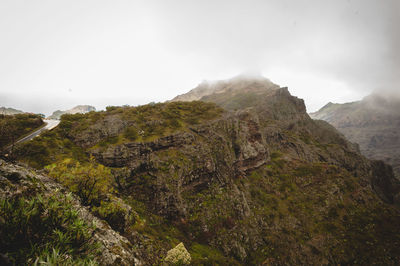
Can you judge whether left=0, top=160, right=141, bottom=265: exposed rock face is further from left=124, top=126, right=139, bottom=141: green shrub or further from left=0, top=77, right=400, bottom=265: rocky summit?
left=124, top=126, right=139, bottom=141: green shrub

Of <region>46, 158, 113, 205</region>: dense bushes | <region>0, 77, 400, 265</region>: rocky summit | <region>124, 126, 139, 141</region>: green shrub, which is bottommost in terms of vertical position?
<region>0, 77, 400, 265</region>: rocky summit

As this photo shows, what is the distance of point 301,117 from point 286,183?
367ft

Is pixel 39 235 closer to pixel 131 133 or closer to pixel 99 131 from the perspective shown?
pixel 131 133

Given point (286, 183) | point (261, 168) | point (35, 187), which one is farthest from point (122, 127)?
point (286, 183)

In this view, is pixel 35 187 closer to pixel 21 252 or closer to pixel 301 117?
pixel 21 252

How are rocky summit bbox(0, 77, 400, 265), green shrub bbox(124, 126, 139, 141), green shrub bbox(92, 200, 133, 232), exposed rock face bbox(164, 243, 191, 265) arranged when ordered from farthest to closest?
green shrub bbox(124, 126, 139, 141), rocky summit bbox(0, 77, 400, 265), exposed rock face bbox(164, 243, 191, 265), green shrub bbox(92, 200, 133, 232)

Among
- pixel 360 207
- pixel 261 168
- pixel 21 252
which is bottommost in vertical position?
pixel 360 207

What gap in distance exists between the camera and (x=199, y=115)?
5462cm

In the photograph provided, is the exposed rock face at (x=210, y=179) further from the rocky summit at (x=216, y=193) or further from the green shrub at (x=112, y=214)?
the green shrub at (x=112, y=214)

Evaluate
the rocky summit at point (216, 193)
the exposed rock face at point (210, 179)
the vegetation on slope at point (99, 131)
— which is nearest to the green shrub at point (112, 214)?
the rocky summit at point (216, 193)

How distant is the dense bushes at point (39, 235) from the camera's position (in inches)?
149

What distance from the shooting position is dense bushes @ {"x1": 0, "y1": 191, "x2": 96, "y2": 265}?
3.78 m

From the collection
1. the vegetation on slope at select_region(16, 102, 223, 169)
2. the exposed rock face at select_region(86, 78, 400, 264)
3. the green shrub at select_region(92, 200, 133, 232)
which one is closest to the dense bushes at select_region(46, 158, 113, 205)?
the green shrub at select_region(92, 200, 133, 232)

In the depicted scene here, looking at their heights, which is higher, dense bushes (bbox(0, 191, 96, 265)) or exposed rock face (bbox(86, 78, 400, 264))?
dense bushes (bbox(0, 191, 96, 265))
